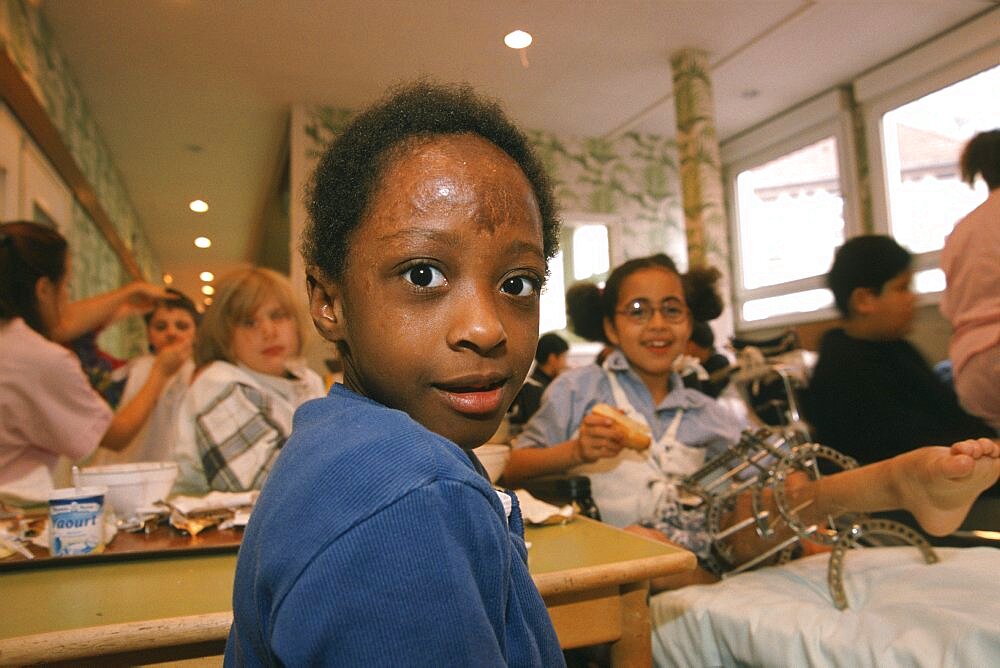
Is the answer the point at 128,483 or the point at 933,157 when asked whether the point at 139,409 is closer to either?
the point at 128,483

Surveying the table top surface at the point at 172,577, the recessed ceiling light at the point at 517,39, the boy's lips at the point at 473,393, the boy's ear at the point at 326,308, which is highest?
the recessed ceiling light at the point at 517,39

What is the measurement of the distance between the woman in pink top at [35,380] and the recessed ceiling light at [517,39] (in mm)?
2305

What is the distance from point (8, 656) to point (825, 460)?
1.19m

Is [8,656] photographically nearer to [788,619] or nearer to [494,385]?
[494,385]

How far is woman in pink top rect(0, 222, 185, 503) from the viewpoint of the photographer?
1.45 meters

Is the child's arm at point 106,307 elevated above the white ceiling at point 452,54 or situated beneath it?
situated beneath

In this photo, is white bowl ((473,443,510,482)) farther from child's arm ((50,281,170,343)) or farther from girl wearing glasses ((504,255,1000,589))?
child's arm ((50,281,170,343))

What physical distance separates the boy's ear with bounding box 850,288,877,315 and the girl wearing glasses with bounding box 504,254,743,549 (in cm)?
42

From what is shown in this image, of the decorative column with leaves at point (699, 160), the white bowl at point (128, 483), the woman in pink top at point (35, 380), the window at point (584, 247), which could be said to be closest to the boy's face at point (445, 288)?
the white bowl at point (128, 483)

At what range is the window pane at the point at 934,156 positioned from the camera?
5.54 ft

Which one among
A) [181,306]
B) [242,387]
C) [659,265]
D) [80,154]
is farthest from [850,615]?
[80,154]

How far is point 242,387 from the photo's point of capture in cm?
164

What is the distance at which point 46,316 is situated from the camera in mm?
1582

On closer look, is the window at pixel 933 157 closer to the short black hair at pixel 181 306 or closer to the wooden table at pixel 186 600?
the wooden table at pixel 186 600
